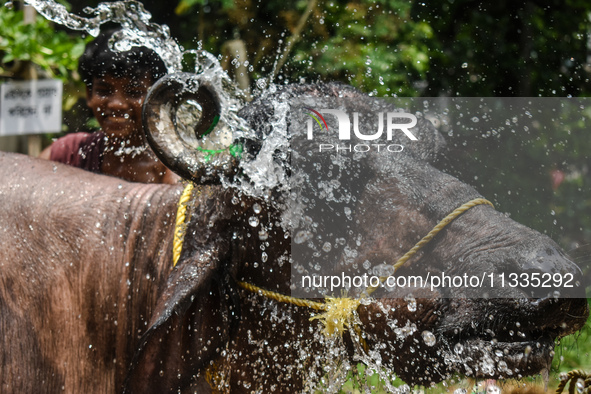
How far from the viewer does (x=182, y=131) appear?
214 centimetres

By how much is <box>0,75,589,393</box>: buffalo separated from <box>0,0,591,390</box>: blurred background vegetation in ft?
8.64

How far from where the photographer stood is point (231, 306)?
209 cm

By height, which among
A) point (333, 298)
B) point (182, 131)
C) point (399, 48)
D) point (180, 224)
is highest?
point (399, 48)

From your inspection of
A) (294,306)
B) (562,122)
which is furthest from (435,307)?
(562,122)

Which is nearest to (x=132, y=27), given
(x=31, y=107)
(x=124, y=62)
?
(x=124, y=62)

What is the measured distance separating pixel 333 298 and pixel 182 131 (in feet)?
2.67

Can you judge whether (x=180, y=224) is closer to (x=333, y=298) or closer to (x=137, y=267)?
(x=137, y=267)

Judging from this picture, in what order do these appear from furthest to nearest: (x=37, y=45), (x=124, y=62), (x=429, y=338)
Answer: (x=37, y=45)
(x=124, y=62)
(x=429, y=338)

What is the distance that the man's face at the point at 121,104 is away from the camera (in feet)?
11.0

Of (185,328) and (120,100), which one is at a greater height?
(120,100)

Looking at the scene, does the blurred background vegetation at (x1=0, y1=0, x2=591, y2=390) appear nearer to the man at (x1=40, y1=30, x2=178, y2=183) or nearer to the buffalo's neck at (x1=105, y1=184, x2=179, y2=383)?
the man at (x1=40, y1=30, x2=178, y2=183)

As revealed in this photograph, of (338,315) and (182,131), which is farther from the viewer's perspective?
(182,131)

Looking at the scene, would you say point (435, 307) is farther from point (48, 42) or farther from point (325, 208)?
point (48, 42)

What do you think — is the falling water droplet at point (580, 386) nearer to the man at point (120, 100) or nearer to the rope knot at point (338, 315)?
the rope knot at point (338, 315)
